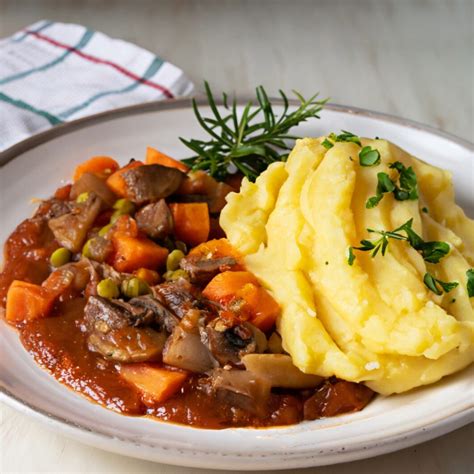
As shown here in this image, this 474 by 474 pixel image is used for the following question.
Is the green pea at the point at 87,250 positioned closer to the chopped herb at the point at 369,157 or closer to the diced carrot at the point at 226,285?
the diced carrot at the point at 226,285

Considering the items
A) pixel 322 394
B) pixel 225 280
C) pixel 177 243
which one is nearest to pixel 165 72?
pixel 177 243

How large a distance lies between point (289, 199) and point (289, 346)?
1008mm

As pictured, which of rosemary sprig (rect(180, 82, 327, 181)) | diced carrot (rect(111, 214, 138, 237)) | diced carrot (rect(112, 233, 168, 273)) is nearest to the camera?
diced carrot (rect(112, 233, 168, 273))

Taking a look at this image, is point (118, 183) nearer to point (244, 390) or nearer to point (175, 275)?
point (175, 275)

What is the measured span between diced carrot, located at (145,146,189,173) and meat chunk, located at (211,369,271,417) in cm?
245

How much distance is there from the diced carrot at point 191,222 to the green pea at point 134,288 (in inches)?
24.3

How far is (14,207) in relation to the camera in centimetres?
667

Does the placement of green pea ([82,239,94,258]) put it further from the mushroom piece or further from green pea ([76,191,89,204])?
the mushroom piece

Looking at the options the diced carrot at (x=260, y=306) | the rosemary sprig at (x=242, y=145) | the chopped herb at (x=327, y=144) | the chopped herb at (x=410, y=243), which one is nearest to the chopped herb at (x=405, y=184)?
the chopped herb at (x=410, y=243)

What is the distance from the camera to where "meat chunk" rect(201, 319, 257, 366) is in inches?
196

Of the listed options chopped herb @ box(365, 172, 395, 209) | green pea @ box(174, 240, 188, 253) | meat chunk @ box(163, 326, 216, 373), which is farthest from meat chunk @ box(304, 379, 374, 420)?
green pea @ box(174, 240, 188, 253)

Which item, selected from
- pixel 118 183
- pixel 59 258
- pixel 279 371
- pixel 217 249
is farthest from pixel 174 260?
pixel 279 371

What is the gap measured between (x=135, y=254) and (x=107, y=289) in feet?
1.28

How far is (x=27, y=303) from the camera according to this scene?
5504 millimetres
